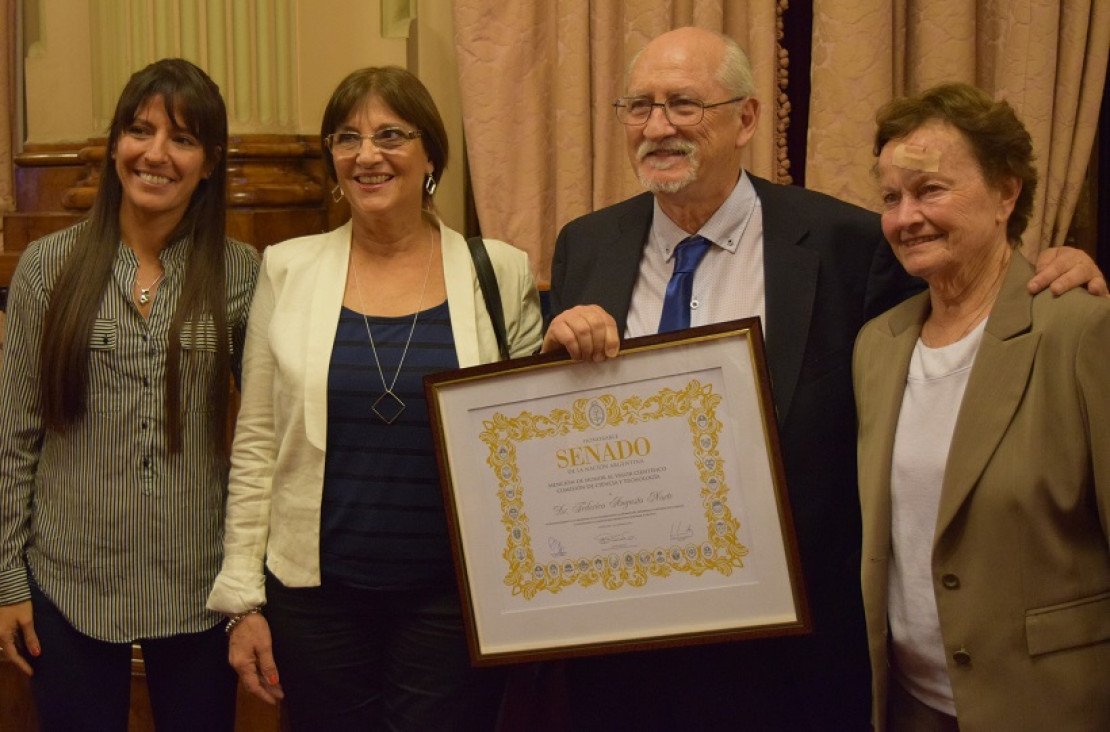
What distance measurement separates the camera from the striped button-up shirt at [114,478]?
2.13 meters

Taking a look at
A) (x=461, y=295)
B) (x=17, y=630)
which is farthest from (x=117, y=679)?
(x=461, y=295)

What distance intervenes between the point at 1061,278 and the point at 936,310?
212 mm

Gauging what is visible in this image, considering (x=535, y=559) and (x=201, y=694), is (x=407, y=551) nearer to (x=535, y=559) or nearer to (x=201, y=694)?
(x=535, y=559)

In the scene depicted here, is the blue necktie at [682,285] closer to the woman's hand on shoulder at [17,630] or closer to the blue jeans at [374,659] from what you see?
the blue jeans at [374,659]

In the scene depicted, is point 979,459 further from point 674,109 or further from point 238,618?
point 238,618

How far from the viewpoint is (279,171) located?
307cm

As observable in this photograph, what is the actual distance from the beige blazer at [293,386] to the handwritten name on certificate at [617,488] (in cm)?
25

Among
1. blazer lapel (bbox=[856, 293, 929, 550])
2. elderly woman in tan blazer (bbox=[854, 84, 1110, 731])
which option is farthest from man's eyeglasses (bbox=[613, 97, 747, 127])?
blazer lapel (bbox=[856, 293, 929, 550])

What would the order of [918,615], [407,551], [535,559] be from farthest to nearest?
[407,551]
[535,559]
[918,615]

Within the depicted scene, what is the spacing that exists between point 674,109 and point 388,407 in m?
0.72

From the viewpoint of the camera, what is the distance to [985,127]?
1743 mm

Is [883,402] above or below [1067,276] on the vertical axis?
below

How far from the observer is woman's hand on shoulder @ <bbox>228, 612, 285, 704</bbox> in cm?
215

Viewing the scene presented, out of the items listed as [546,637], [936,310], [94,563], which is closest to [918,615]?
[936,310]
